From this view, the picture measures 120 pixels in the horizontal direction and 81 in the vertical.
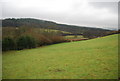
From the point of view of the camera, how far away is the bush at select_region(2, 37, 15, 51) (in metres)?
23.0

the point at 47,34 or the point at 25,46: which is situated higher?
the point at 47,34

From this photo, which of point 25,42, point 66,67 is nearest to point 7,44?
point 25,42

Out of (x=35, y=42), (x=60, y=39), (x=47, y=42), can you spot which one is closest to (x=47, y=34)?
(x=47, y=42)

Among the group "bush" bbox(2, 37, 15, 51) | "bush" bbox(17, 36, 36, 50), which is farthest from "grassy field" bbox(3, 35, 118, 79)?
"bush" bbox(17, 36, 36, 50)

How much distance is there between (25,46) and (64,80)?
25254 mm

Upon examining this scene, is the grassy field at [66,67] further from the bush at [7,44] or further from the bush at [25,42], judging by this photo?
the bush at [25,42]

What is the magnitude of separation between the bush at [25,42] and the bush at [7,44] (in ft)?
6.68

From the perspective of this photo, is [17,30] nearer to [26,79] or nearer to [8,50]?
[8,50]

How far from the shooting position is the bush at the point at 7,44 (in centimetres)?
2295

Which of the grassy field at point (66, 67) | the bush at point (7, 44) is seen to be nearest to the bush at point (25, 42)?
the bush at point (7, 44)

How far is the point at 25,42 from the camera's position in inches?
1113

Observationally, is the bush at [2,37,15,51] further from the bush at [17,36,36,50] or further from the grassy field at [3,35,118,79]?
the grassy field at [3,35,118,79]

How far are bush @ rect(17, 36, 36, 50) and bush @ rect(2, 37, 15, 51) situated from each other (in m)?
2.04

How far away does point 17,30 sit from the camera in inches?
1201
